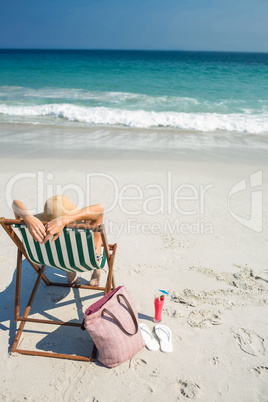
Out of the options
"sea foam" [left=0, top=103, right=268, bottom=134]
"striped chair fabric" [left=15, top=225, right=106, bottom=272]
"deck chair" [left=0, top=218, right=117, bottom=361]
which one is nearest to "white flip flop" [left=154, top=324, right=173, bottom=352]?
"deck chair" [left=0, top=218, right=117, bottom=361]

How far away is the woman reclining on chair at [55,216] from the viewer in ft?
7.63

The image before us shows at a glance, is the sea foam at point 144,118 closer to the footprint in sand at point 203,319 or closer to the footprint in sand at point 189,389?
the footprint in sand at point 203,319

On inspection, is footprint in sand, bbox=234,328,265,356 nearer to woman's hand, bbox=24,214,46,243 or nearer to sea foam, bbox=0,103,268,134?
woman's hand, bbox=24,214,46,243

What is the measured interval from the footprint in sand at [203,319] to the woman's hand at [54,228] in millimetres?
1400

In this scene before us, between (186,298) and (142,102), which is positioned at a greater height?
(142,102)

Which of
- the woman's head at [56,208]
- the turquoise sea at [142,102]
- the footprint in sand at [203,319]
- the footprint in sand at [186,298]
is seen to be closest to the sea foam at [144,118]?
the turquoise sea at [142,102]

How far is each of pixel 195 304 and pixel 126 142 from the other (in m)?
5.77

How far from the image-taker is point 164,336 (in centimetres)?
267

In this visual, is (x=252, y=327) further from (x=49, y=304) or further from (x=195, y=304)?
(x=49, y=304)

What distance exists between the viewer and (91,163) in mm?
6547

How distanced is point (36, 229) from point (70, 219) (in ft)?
0.83

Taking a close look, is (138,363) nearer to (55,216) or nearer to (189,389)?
(189,389)

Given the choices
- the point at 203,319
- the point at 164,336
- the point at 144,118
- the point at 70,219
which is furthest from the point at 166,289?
the point at 144,118

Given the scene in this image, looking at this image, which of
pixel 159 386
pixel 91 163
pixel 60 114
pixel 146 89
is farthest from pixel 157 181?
pixel 146 89
